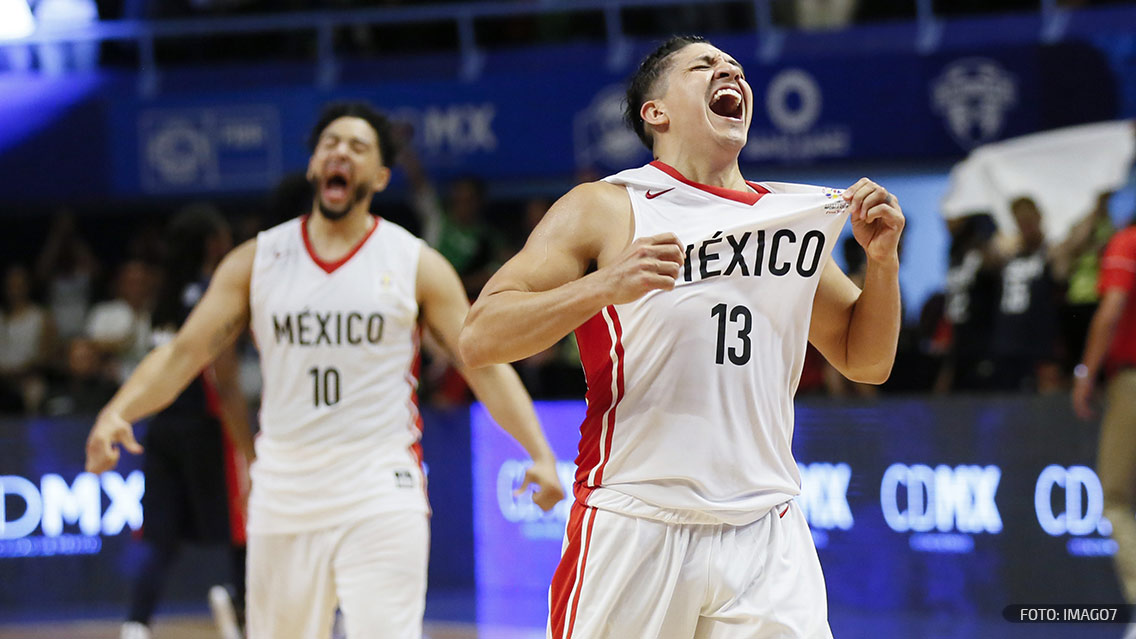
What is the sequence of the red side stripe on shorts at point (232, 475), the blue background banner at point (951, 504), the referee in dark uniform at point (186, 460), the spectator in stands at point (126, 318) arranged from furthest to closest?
1. the spectator in stands at point (126, 318)
2. the blue background banner at point (951, 504)
3. the referee in dark uniform at point (186, 460)
4. the red side stripe on shorts at point (232, 475)

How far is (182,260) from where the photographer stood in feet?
23.7

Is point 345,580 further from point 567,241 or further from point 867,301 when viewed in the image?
point 867,301

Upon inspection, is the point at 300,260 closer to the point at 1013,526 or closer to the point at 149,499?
the point at 149,499

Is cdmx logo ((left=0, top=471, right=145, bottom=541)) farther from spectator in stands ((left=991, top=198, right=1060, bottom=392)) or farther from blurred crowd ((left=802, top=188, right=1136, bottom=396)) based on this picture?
spectator in stands ((left=991, top=198, right=1060, bottom=392))

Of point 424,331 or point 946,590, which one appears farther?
point 946,590

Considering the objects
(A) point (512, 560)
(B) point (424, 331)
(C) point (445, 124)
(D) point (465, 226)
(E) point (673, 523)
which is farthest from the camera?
(C) point (445, 124)

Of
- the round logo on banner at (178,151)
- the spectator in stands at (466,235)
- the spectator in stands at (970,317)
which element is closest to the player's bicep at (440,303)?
the spectator in stands at (970,317)

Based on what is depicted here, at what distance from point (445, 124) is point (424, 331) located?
742 centimetres

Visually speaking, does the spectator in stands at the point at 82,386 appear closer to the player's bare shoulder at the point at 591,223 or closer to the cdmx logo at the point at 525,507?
the cdmx logo at the point at 525,507

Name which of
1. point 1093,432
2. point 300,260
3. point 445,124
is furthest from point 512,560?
point 445,124

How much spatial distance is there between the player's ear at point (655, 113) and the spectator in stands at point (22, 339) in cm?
915

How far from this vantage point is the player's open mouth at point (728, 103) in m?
3.53

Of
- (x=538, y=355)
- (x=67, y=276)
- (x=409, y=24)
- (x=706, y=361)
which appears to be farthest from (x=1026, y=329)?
(x=67, y=276)

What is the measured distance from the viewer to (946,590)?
26.7 feet
